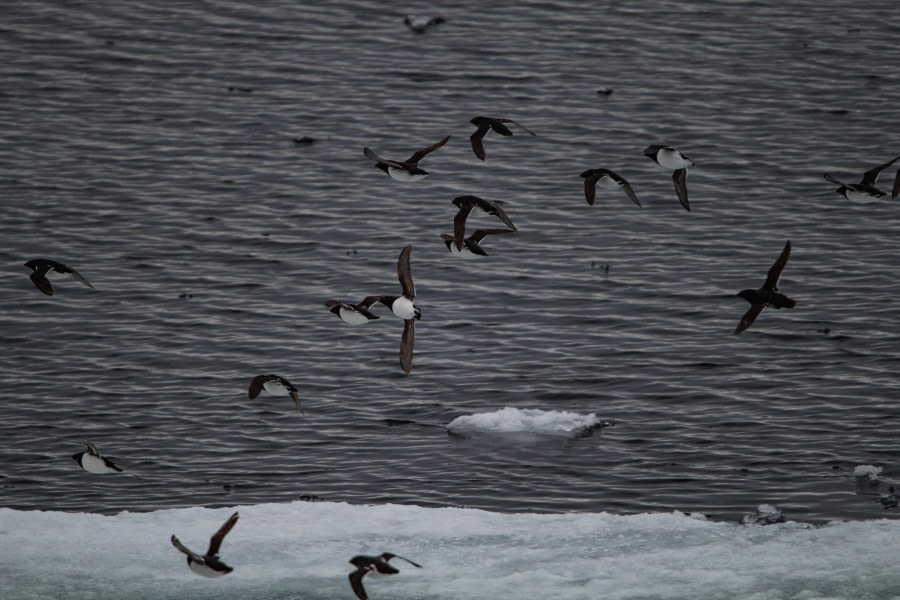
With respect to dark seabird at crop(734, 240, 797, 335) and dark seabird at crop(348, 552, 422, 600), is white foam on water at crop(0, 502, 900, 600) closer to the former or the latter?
dark seabird at crop(348, 552, 422, 600)

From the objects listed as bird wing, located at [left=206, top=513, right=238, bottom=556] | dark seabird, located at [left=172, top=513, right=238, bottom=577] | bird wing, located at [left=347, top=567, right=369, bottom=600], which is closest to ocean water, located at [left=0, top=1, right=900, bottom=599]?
dark seabird, located at [left=172, top=513, right=238, bottom=577]

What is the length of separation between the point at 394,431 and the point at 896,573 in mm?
6543

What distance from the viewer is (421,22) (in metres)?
34.1

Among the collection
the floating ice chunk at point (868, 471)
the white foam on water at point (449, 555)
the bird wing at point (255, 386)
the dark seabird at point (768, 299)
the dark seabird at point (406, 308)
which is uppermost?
the dark seabird at point (768, 299)

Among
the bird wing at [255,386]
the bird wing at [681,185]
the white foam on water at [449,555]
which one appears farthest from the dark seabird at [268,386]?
the bird wing at [681,185]

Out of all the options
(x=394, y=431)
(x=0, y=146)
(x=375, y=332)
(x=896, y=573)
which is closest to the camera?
(x=896, y=573)

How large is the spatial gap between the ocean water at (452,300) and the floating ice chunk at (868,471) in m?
0.13

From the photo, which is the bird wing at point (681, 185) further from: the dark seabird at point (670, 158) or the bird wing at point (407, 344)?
the bird wing at point (407, 344)

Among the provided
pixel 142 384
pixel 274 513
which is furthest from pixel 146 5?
pixel 274 513

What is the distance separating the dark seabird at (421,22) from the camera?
112ft

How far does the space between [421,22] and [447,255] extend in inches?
465

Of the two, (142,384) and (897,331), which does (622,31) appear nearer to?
(897,331)

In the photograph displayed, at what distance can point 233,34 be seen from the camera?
1332 inches

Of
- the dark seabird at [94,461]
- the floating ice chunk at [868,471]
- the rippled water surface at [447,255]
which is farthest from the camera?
the rippled water surface at [447,255]
